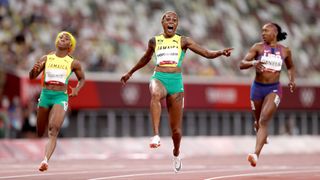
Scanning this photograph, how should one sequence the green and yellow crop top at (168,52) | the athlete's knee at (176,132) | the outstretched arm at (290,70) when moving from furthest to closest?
the outstretched arm at (290,70) → the athlete's knee at (176,132) → the green and yellow crop top at (168,52)

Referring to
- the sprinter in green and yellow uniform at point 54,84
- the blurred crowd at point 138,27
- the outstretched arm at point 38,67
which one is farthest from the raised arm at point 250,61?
the blurred crowd at point 138,27

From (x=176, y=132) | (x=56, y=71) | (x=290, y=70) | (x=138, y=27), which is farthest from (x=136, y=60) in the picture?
(x=56, y=71)

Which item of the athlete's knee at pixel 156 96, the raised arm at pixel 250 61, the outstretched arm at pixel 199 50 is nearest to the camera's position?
the athlete's knee at pixel 156 96

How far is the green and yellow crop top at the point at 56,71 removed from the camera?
634 inches

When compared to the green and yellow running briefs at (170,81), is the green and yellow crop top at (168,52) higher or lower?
higher

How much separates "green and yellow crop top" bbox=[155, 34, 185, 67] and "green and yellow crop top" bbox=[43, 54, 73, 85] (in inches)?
62.7

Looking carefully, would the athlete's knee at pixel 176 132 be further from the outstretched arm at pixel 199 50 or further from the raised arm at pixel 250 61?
the raised arm at pixel 250 61

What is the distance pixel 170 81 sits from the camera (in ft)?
52.6

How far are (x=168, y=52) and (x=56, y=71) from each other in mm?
1939

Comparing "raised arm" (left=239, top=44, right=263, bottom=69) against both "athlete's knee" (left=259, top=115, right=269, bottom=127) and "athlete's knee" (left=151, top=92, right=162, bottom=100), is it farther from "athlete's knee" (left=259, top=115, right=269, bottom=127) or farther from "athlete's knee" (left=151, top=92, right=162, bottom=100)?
"athlete's knee" (left=151, top=92, right=162, bottom=100)

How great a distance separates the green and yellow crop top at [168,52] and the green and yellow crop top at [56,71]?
62.7 inches

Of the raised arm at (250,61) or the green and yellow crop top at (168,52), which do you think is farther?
the raised arm at (250,61)

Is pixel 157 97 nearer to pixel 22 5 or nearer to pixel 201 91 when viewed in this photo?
pixel 22 5

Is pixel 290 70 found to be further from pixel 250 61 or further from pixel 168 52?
pixel 168 52
